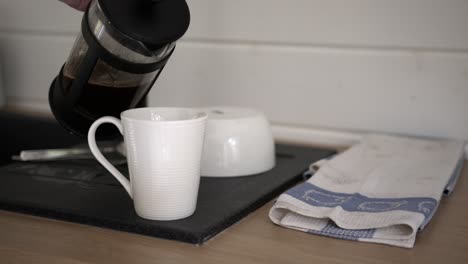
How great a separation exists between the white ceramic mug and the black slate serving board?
0.06 ft

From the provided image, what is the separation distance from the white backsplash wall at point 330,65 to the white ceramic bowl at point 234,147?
268 millimetres

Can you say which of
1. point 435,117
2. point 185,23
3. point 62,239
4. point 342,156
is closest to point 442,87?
point 435,117

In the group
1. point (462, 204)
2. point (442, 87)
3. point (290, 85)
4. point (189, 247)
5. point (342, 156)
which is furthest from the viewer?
point (290, 85)

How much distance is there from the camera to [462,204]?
78cm

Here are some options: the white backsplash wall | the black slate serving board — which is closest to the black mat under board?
the black slate serving board

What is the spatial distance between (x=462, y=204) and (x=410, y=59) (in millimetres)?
330

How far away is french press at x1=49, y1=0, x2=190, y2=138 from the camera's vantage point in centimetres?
68

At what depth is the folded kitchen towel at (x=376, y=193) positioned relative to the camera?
0.66 meters

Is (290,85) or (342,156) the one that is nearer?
(342,156)

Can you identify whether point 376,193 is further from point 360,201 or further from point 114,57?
point 114,57

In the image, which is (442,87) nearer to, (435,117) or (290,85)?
(435,117)

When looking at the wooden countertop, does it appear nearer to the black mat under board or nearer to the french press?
the black mat under board

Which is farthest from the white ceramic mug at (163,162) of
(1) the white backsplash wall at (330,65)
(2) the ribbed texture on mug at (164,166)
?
(1) the white backsplash wall at (330,65)

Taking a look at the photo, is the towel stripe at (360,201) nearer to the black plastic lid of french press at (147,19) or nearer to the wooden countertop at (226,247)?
the wooden countertop at (226,247)
